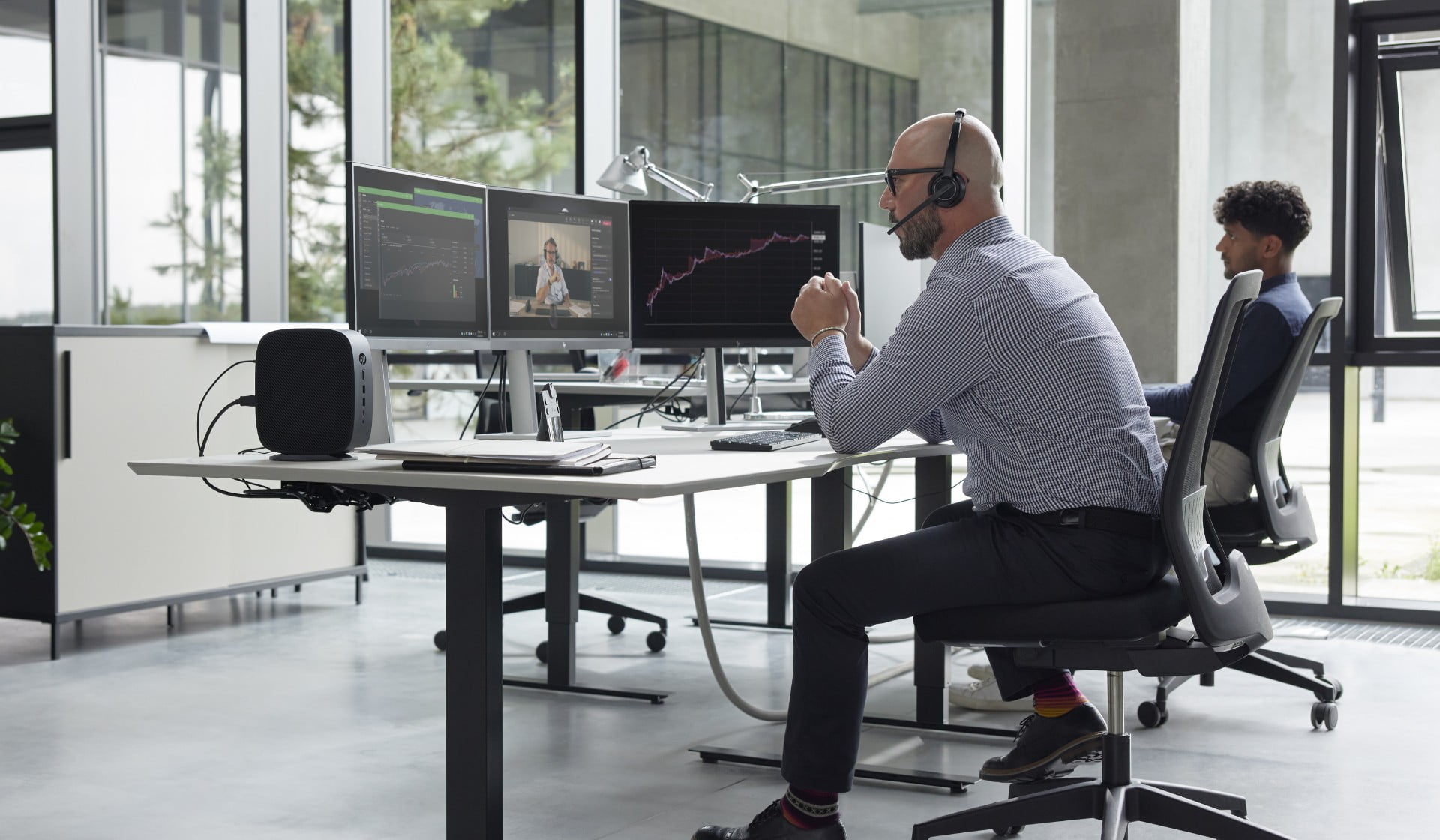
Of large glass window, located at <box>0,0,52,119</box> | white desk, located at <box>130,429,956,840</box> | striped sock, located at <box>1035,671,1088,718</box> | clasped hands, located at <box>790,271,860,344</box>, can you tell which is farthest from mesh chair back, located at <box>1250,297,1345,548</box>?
large glass window, located at <box>0,0,52,119</box>

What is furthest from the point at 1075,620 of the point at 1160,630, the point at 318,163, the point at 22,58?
the point at 22,58

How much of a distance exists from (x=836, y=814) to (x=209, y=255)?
453 cm

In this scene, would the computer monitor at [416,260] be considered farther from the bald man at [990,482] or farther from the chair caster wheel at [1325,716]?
the chair caster wheel at [1325,716]

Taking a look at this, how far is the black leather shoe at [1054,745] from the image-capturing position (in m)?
2.52

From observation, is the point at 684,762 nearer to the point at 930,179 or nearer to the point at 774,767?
the point at 774,767

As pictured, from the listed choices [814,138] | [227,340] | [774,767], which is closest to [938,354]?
[774,767]

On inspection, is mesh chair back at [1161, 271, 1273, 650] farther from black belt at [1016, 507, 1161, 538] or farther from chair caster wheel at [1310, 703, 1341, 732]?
chair caster wheel at [1310, 703, 1341, 732]

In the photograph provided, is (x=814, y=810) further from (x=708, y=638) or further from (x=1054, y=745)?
(x=708, y=638)

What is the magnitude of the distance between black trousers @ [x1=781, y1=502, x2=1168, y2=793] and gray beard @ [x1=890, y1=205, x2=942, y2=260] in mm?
498

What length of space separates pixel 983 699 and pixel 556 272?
150 centimetres

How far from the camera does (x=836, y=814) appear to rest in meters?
2.29

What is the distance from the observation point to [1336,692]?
3.46 m

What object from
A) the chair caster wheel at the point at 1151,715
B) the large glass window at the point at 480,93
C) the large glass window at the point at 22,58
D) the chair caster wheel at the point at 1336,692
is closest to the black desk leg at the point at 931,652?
the chair caster wheel at the point at 1151,715

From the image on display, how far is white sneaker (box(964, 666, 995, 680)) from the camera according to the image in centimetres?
367
